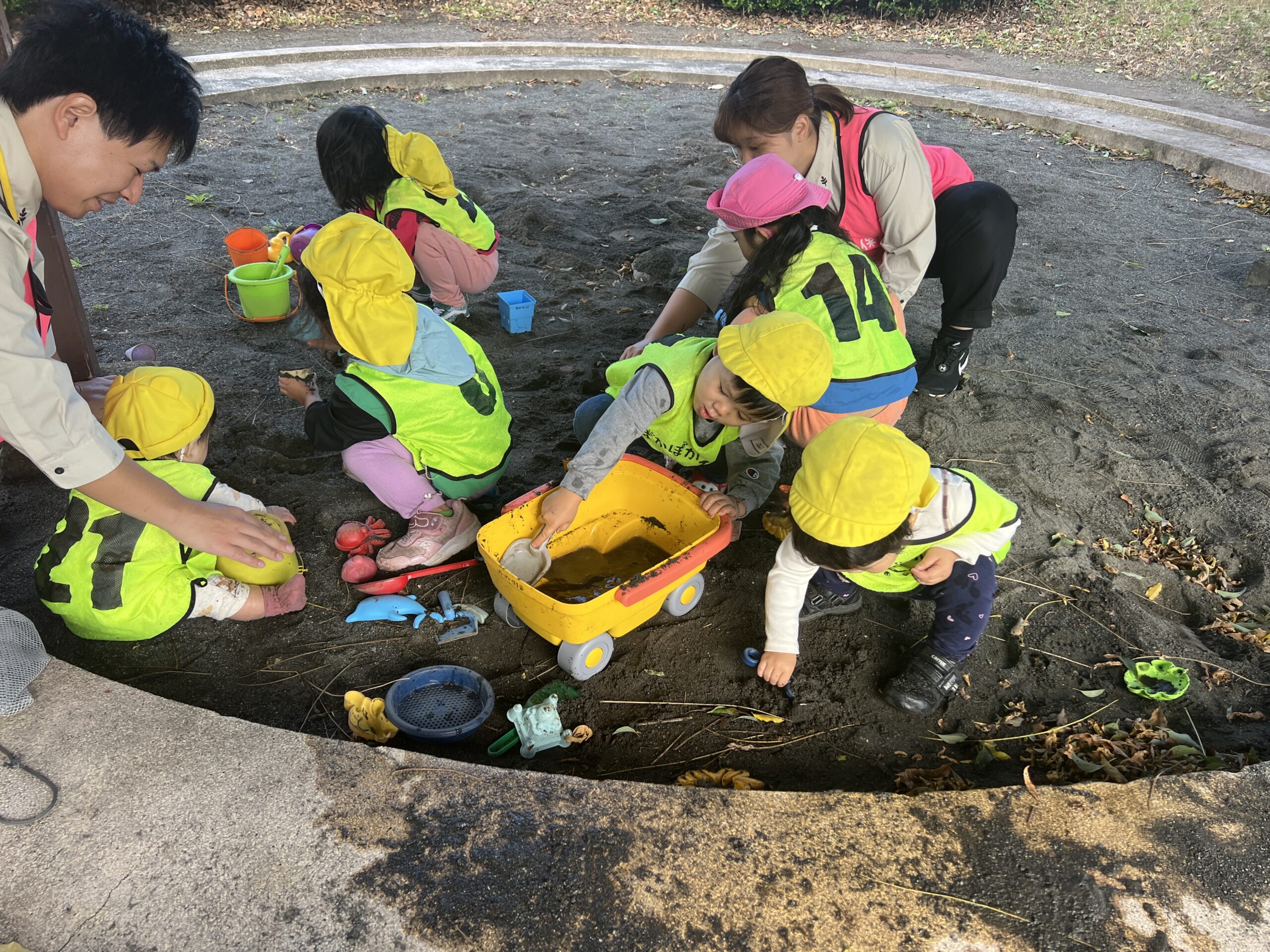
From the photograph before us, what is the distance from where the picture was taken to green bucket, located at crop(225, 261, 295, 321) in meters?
3.75

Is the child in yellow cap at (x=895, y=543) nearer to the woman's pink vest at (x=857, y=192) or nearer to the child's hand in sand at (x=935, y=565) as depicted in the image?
the child's hand in sand at (x=935, y=565)

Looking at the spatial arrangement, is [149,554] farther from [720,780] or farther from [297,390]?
[720,780]

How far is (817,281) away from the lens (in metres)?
2.60

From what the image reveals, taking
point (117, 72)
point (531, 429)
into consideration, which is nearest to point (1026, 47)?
point (531, 429)

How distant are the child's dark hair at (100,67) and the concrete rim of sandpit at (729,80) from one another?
Answer: 625 cm

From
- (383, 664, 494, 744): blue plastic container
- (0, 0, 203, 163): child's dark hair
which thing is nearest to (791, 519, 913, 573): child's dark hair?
(383, 664, 494, 744): blue plastic container

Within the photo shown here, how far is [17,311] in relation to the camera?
5.67 ft

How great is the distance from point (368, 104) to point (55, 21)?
649 cm

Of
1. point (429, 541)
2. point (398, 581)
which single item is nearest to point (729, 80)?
point (429, 541)

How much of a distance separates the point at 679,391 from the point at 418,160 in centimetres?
182

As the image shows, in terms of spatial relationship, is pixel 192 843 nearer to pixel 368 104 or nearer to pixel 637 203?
pixel 637 203

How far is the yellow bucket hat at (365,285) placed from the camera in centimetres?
232

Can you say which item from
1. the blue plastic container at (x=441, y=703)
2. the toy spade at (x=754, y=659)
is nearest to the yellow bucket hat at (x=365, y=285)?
the blue plastic container at (x=441, y=703)

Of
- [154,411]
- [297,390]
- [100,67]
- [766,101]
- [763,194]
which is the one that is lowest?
[297,390]
